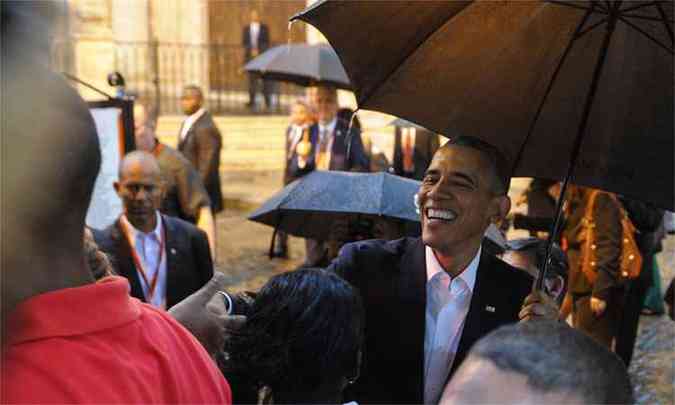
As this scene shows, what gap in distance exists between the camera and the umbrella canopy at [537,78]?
10.0ft

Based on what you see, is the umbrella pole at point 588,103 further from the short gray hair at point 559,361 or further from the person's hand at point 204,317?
the short gray hair at point 559,361

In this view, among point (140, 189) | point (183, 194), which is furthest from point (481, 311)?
point (183, 194)

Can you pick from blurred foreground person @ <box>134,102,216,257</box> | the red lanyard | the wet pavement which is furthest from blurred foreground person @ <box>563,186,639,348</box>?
the red lanyard

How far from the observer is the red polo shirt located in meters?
1.20

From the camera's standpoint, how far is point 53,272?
1.24m

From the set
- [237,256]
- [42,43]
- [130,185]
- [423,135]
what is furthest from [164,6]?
[42,43]

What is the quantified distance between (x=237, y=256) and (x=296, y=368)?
8611 mm

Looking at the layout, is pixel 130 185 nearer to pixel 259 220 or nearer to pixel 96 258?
pixel 259 220

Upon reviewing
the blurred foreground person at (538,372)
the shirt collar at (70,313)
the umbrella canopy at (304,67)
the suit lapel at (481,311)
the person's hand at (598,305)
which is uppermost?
the umbrella canopy at (304,67)

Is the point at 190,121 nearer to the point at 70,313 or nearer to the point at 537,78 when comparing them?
the point at 537,78

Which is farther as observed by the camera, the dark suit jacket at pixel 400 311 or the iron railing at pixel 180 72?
the iron railing at pixel 180 72

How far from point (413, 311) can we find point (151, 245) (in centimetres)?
193

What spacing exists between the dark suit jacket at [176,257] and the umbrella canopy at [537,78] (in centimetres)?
156

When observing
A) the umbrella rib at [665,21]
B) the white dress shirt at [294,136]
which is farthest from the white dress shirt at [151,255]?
the white dress shirt at [294,136]
